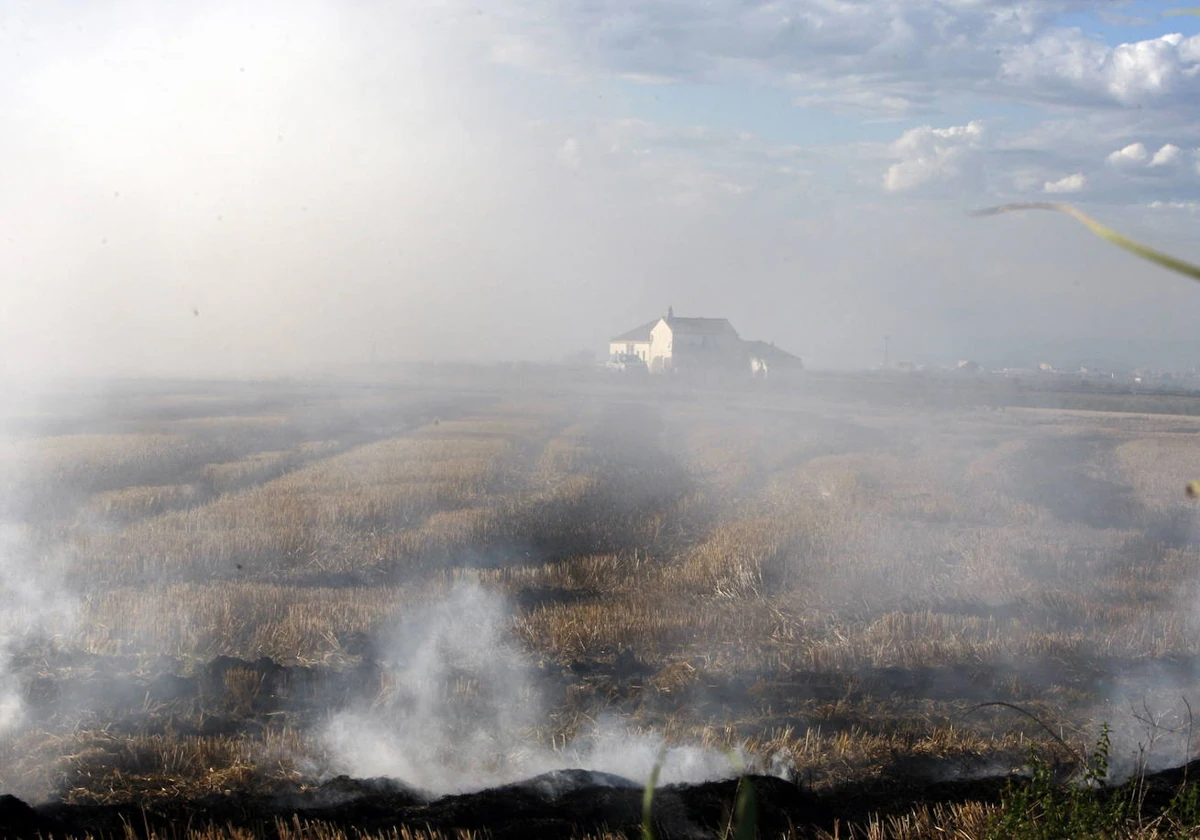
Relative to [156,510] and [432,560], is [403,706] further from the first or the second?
[156,510]

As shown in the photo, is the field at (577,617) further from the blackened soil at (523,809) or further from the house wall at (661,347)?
the house wall at (661,347)

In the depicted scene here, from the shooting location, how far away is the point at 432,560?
15883 millimetres

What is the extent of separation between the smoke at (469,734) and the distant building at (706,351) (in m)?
48.2

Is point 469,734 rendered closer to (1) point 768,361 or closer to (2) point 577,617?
(2) point 577,617

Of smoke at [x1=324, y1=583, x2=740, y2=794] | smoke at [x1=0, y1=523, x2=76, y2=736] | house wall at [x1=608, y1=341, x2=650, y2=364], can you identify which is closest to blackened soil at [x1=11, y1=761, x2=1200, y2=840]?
smoke at [x1=324, y1=583, x2=740, y2=794]

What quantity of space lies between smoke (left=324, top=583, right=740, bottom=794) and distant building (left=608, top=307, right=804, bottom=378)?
48.2 m

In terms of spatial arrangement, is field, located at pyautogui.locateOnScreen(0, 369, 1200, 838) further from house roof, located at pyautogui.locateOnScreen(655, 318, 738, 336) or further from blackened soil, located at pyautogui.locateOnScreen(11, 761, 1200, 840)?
house roof, located at pyautogui.locateOnScreen(655, 318, 738, 336)

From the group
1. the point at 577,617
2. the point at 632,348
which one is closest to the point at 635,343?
the point at 632,348

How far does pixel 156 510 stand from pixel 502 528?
661 cm

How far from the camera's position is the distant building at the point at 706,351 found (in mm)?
60438

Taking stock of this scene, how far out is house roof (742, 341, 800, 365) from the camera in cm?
6231

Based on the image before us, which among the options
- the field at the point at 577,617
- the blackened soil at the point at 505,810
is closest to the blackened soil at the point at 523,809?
the blackened soil at the point at 505,810

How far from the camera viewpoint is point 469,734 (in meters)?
9.59

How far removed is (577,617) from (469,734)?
345cm
